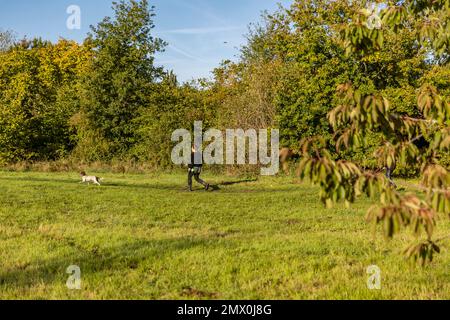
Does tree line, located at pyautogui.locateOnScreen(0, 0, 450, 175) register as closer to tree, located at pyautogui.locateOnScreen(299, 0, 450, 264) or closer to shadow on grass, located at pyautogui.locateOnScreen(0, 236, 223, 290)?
shadow on grass, located at pyautogui.locateOnScreen(0, 236, 223, 290)

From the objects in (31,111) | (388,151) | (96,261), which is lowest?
(96,261)

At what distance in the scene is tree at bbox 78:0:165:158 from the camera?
40219mm

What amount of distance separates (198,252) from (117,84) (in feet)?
108

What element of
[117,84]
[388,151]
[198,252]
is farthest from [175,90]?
[388,151]

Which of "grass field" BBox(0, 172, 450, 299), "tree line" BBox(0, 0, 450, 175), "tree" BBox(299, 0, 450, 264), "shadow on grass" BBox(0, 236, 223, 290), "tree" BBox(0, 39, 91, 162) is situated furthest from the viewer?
"tree" BBox(0, 39, 91, 162)

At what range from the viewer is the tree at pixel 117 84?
40219 mm

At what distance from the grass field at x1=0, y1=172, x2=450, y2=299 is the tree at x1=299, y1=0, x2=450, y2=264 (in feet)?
7.57

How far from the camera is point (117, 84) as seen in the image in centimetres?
4000

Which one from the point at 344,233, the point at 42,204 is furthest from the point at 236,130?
the point at 344,233

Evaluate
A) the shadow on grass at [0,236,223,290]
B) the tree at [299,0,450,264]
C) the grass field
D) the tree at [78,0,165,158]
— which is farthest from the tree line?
the tree at [299,0,450,264]

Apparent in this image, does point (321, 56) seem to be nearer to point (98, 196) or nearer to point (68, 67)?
point (98, 196)

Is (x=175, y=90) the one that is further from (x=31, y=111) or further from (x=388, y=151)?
(x=388, y=151)

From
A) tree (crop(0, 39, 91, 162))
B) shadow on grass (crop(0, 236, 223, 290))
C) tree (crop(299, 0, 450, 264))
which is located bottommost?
shadow on grass (crop(0, 236, 223, 290))

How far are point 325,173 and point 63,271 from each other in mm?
5679
